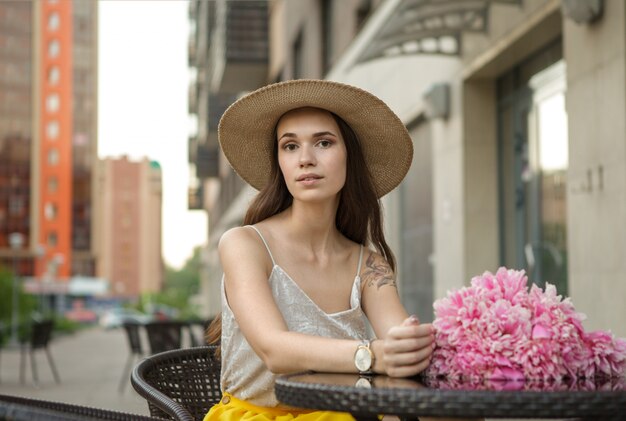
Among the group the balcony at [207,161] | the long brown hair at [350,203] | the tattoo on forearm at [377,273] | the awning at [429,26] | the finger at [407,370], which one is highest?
the balcony at [207,161]

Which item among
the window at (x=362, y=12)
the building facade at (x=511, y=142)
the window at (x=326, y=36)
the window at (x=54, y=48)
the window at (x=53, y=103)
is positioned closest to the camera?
the building facade at (x=511, y=142)

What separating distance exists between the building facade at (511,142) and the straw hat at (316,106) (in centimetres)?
333

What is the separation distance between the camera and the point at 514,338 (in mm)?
2227

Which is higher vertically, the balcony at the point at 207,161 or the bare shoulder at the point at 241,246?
the balcony at the point at 207,161

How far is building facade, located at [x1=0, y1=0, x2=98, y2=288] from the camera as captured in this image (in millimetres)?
96750

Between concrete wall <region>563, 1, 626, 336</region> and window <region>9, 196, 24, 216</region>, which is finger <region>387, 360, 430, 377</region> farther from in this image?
window <region>9, 196, 24, 216</region>

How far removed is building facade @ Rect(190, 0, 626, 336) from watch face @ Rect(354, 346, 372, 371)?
4208mm

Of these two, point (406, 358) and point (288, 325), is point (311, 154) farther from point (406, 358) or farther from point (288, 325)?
point (406, 358)

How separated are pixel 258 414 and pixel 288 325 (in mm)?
260

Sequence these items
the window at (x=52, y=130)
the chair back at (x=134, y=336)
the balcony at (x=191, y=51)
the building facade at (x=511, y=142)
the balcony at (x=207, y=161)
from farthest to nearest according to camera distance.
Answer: the window at (x=52, y=130) < the balcony at (x=191, y=51) < the balcony at (x=207, y=161) < the chair back at (x=134, y=336) < the building facade at (x=511, y=142)

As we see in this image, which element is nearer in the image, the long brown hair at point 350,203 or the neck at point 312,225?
the neck at point 312,225

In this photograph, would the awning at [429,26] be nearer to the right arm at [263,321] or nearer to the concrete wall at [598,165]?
the concrete wall at [598,165]

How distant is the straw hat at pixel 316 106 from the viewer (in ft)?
9.59

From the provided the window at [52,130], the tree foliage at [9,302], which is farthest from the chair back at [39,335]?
the window at [52,130]
